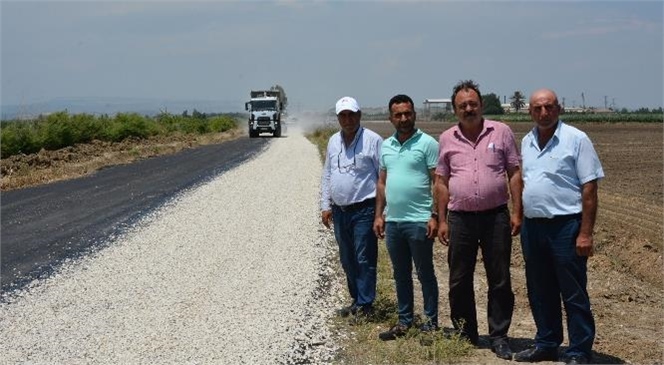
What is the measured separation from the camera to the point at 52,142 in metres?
32.6

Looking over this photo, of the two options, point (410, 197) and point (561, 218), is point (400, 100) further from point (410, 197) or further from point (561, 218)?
point (561, 218)

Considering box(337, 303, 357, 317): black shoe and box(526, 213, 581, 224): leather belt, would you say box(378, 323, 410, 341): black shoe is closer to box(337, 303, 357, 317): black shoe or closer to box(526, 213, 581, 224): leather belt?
box(337, 303, 357, 317): black shoe

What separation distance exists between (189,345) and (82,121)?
32244 millimetres

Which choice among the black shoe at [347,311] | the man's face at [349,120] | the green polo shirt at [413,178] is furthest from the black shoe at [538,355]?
the man's face at [349,120]

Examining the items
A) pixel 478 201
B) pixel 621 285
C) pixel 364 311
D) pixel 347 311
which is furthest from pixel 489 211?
pixel 621 285

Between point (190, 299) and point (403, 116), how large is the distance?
3.31 metres

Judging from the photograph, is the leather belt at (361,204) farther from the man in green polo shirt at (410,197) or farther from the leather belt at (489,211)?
the leather belt at (489,211)

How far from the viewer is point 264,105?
50.7m

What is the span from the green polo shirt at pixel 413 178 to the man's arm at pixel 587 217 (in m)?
1.17

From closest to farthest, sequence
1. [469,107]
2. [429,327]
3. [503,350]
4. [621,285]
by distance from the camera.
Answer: [469,107], [503,350], [429,327], [621,285]

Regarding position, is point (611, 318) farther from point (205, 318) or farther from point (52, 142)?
point (52, 142)

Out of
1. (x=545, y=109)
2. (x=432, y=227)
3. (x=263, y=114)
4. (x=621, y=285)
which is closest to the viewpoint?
(x=545, y=109)

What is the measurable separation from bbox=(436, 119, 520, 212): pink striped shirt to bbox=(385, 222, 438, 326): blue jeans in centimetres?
48

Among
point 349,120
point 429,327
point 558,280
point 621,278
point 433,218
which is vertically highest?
point 349,120
